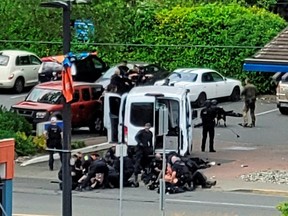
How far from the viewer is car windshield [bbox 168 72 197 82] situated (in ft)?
126

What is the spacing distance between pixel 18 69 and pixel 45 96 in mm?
9843

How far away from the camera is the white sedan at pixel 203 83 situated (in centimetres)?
3819

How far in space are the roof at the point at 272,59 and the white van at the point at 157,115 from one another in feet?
17.4

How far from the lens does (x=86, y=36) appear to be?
31.5 metres

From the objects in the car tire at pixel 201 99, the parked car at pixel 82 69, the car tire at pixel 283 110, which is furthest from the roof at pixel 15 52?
the car tire at pixel 283 110

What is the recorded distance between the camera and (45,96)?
31.8 metres

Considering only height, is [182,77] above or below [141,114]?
below

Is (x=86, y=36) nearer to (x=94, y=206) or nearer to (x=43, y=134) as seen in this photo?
(x=43, y=134)

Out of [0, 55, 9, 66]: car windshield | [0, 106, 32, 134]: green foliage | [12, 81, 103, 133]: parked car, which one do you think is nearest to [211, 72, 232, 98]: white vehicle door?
[12, 81, 103, 133]: parked car

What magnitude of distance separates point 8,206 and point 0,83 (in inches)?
984

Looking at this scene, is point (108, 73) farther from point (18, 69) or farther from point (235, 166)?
point (235, 166)

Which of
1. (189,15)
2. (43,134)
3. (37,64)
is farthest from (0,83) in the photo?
(43,134)

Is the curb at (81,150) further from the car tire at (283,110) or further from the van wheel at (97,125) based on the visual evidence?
the car tire at (283,110)

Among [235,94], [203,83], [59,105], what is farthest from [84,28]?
[235,94]
